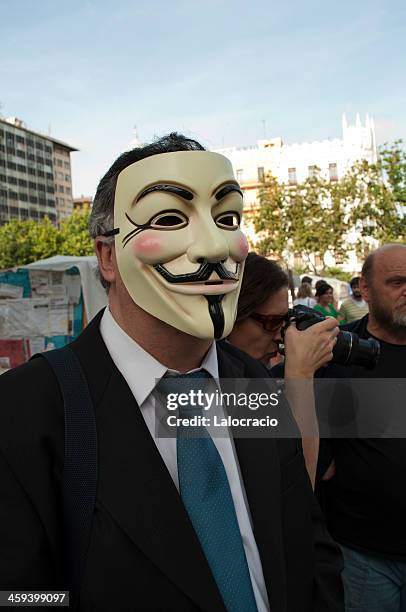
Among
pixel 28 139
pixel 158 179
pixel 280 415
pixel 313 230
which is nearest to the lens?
pixel 158 179

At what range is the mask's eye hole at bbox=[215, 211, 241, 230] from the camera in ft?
4.96

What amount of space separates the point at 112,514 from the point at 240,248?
2.42ft

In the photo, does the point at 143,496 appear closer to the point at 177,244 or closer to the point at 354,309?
the point at 177,244

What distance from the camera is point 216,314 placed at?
140 centimetres

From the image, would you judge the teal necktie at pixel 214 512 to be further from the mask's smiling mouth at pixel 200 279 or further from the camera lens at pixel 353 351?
the camera lens at pixel 353 351

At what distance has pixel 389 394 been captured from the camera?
7.79 ft

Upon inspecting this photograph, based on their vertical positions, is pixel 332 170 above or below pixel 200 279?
above

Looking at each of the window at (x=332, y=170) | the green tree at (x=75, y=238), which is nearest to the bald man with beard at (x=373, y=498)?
the green tree at (x=75, y=238)

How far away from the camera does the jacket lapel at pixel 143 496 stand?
1141 millimetres

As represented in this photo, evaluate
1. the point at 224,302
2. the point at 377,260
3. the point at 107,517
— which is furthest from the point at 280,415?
the point at 377,260

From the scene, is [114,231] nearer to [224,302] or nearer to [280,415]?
[224,302]

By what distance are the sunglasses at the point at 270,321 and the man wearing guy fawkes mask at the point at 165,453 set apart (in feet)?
2.08

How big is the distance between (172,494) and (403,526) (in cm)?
139

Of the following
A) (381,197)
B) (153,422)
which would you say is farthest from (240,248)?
(381,197)
